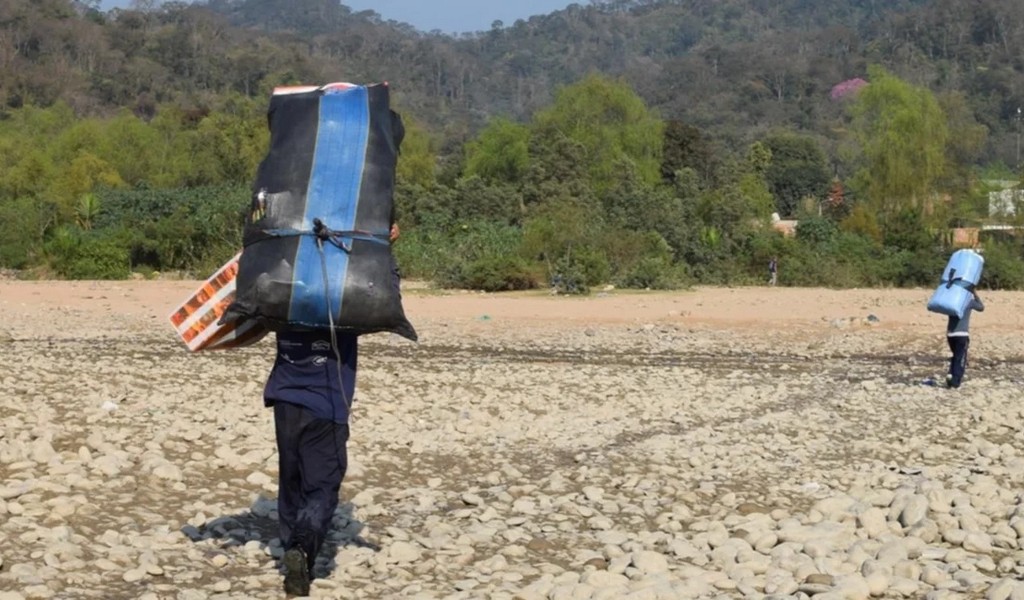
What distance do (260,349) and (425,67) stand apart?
16548 centimetres

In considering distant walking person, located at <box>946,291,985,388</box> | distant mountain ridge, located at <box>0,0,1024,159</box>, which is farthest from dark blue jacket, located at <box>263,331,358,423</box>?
distant mountain ridge, located at <box>0,0,1024,159</box>

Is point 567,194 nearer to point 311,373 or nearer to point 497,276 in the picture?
point 497,276

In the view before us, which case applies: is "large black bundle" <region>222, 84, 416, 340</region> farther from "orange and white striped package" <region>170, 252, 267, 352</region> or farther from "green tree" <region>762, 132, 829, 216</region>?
"green tree" <region>762, 132, 829, 216</region>

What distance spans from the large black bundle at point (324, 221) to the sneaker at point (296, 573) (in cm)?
91

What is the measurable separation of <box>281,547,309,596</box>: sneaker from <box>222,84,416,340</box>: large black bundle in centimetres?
91

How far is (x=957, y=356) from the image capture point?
43.7 feet

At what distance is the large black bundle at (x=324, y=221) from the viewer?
5.09m

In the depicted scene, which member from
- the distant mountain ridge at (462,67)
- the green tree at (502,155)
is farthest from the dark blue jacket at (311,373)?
the distant mountain ridge at (462,67)

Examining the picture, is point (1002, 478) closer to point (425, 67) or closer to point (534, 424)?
point (534, 424)

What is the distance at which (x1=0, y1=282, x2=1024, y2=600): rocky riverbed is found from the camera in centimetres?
559

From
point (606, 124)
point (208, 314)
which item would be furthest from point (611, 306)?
point (606, 124)

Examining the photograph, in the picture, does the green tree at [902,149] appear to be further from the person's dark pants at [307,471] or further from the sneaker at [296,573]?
the sneaker at [296,573]

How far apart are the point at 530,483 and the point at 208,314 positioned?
268 cm

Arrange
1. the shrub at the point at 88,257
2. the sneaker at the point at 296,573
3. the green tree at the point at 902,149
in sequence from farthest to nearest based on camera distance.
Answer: the green tree at the point at 902,149 < the shrub at the point at 88,257 < the sneaker at the point at 296,573
